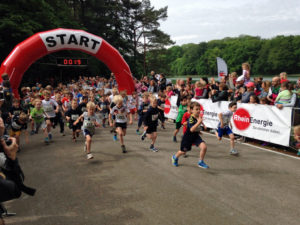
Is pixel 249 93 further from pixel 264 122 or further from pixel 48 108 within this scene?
pixel 48 108

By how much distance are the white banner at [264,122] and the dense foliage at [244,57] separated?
35.0 m

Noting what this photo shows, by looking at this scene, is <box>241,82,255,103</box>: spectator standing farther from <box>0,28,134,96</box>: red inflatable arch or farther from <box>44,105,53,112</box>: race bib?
<box>44,105,53,112</box>: race bib

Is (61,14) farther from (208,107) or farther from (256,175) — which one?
(256,175)

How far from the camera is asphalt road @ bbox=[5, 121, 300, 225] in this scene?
3996 mm

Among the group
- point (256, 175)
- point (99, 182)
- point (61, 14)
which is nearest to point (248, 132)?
point (256, 175)

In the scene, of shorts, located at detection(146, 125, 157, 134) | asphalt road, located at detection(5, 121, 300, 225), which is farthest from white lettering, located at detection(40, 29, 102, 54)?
shorts, located at detection(146, 125, 157, 134)

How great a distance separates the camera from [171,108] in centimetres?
1419

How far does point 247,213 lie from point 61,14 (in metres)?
29.4

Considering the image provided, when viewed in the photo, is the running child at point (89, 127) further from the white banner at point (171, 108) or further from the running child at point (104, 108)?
the white banner at point (171, 108)

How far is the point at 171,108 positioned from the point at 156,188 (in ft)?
30.8

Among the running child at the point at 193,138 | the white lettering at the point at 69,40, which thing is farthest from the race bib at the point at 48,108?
the running child at the point at 193,138

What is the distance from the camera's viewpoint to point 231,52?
7769 centimetres

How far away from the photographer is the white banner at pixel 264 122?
7784 millimetres

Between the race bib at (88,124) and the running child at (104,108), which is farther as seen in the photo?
the running child at (104,108)
